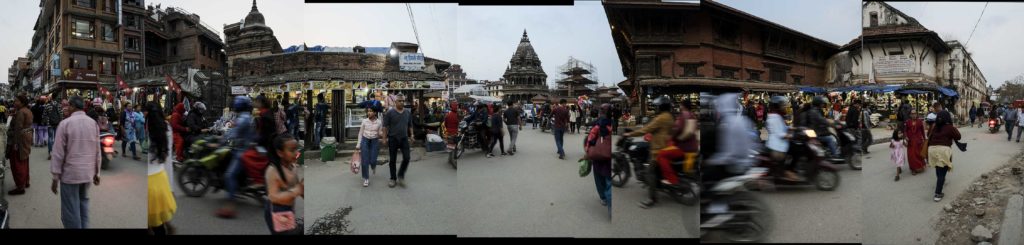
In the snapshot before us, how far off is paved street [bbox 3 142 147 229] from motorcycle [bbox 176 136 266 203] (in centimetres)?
49

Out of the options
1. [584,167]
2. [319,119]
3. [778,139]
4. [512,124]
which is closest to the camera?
[778,139]

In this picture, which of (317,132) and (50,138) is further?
(50,138)

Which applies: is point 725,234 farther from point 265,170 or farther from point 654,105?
point 265,170

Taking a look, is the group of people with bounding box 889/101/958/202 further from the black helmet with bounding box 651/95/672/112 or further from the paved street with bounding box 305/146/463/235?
the paved street with bounding box 305/146/463/235

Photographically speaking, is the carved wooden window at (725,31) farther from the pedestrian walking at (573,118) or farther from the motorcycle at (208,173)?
the motorcycle at (208,173)

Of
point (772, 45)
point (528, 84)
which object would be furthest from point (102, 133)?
point (772, 45)

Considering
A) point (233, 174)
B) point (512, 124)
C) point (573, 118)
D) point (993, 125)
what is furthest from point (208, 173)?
point (993, 125)

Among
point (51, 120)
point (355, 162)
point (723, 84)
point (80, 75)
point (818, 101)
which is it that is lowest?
point (355, 162)

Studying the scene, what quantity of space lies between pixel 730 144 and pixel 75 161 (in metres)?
4.40

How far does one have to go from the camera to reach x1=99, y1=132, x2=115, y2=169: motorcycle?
329 centimetres

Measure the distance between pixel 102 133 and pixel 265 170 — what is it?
151cm

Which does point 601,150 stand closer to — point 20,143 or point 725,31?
point 725,31

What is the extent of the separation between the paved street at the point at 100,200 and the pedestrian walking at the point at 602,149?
11.3 ft

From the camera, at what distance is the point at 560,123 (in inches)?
122
